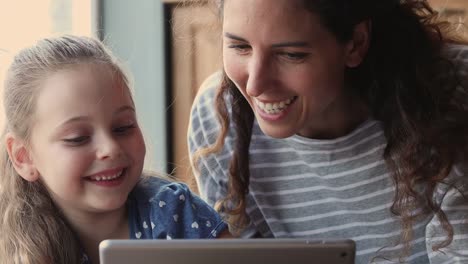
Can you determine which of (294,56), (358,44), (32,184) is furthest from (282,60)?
(32,184)

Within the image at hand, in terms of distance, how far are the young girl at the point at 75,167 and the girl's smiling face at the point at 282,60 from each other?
0.23m

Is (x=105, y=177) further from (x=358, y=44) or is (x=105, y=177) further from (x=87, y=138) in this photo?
(x=358, y=44)

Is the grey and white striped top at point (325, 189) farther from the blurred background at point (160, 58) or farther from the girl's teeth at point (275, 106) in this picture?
the blurred background at point (160, 58)

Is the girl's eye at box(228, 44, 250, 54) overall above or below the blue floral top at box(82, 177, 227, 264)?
above

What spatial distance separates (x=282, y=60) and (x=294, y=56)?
0.07ft

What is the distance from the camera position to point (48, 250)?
1.52 meters

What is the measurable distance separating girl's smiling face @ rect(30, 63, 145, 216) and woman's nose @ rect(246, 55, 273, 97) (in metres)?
0.24

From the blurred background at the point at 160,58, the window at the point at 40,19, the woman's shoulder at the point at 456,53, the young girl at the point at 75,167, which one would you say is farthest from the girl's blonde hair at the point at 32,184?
the blurred background at the point at 160,58

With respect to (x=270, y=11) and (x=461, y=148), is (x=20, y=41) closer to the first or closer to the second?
(x=270, y=11)

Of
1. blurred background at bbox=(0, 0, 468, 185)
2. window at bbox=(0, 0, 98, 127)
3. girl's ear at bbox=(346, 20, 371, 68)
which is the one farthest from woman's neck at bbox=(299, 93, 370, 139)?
blurred background at bbox=(0, 0, 468, 185)

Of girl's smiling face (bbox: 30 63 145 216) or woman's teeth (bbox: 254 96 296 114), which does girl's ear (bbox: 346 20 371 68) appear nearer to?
woman's teeth (bbox: 254 96 296 114)

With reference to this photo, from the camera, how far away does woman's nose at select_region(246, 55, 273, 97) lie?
1.38 m

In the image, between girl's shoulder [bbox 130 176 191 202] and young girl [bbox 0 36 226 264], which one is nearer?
young girl [bbox 0 36 226 264]

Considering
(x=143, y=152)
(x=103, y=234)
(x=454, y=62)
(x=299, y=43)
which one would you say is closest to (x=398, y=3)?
(x=454, y=62)
